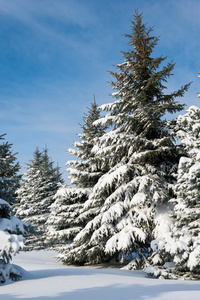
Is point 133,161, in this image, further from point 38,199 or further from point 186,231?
point 38,199

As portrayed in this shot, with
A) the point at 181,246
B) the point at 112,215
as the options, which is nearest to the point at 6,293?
the point at 181,246

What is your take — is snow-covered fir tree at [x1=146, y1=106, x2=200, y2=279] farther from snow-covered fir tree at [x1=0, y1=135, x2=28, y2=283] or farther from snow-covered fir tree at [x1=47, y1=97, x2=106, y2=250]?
snow-covered fir tree at [x1=47, y1=97, x2=106, y2=250]

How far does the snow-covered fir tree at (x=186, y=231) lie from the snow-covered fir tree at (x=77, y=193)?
5894 mm

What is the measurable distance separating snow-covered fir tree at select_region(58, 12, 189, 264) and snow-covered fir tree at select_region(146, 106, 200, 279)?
1.53 metres

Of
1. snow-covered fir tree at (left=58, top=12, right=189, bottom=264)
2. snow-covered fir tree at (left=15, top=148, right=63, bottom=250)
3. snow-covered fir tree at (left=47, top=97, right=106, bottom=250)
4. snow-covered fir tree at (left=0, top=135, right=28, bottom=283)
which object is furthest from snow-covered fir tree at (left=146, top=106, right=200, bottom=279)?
snow-covered fir tree at (left=15, top=148, right=63, bottom=250)

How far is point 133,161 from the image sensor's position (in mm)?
11320

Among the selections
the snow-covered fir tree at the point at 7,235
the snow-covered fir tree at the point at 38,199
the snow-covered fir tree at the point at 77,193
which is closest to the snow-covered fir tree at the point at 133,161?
the snow-covered fir tree at the point at 77,193

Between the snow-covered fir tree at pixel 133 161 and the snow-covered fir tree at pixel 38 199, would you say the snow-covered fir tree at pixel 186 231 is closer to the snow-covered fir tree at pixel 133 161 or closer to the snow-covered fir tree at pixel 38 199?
the snow-covered fir tree at pixel 133 161

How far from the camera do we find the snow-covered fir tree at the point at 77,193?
14.3 m

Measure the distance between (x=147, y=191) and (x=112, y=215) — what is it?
1965 millimetres

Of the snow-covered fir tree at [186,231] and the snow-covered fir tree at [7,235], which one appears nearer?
the snow-covered fir tree at [7,235]


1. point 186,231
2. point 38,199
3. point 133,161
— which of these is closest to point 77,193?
point 133,161

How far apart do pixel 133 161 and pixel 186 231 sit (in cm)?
425

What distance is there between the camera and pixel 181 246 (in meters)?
7.35
